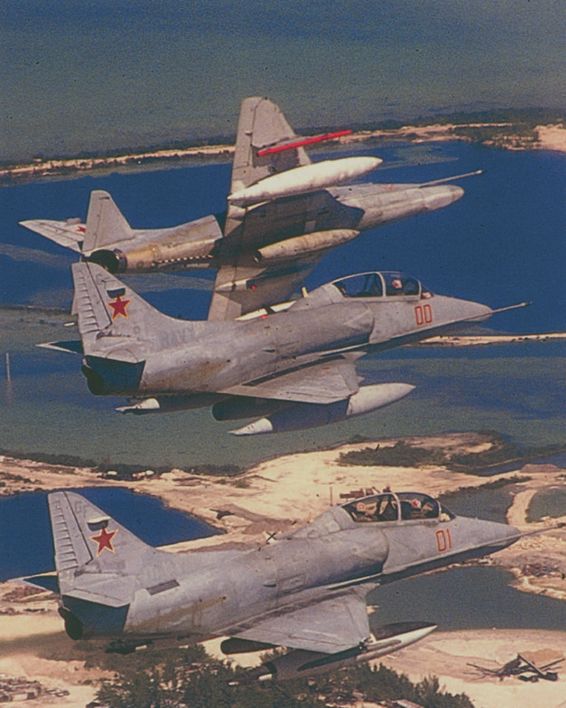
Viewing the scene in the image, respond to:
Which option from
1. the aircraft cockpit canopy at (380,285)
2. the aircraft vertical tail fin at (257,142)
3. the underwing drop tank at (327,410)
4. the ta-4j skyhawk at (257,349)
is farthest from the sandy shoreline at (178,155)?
the underwing drop tank at (327,410)

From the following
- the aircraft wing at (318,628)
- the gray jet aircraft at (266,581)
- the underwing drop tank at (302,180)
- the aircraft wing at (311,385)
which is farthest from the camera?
the aircraft wing at (311,385)

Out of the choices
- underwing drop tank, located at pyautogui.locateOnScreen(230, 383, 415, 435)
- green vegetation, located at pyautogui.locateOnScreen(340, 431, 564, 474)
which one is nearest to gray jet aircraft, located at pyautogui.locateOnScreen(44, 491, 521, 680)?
underwing drop tank, located at pyautogui.locateOnScreen(230, 383, 415, 435)

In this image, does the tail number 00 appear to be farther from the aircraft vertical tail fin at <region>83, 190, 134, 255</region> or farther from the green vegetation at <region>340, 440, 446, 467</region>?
the green vegetation at <region>340, 440, 446, 467</region>

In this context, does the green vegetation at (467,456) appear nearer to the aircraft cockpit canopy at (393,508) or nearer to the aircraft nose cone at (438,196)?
the aircraft cockpit canopy at (393,508)

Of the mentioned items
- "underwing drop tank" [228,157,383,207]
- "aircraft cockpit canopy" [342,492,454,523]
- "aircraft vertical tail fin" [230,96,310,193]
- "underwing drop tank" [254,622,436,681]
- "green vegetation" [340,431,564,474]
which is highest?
"aircraft vertical tail fin" [230,96,310,193]

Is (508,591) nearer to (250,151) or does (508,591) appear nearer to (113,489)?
(113,489)

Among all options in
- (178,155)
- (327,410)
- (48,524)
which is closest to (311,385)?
(327,410)
